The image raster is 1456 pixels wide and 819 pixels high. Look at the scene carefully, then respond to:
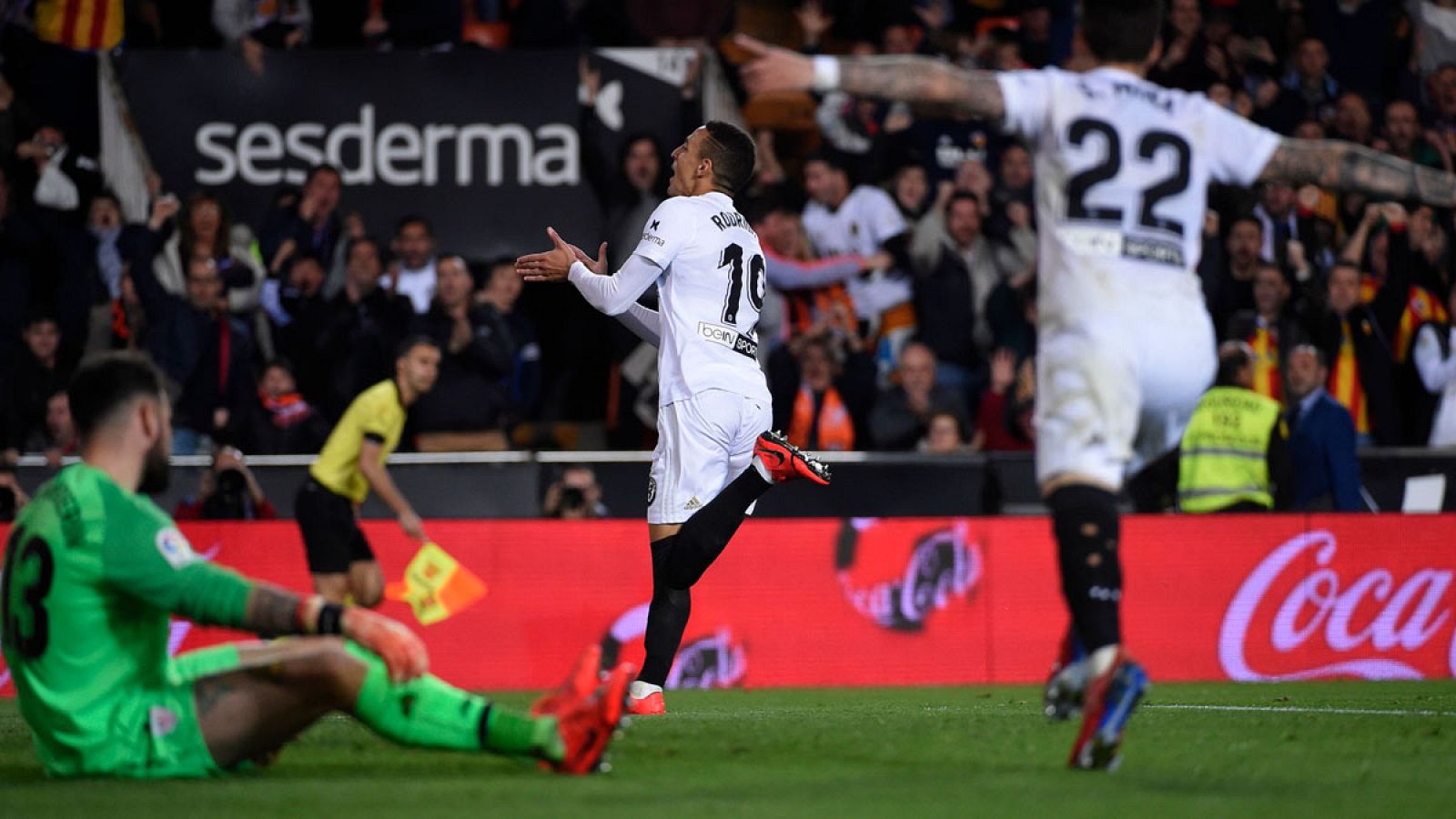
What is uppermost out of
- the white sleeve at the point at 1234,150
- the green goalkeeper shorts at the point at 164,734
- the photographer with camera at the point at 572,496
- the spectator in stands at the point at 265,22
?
the spectator in stands at the point at 265,22

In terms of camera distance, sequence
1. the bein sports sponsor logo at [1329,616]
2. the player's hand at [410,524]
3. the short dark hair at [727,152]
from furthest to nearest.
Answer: the bein sports sponsor logo at [1329,616]
the player's hand at [410,524]
the short dark hair at [727,152]

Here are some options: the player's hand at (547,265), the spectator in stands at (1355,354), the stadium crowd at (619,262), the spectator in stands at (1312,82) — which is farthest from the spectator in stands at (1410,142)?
the player's hand at (547,265)

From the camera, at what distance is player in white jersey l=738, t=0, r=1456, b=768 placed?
19.2ft

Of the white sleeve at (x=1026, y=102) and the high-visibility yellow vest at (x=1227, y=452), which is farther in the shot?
the high-visibility yellow vest at (x=1227, y=452)

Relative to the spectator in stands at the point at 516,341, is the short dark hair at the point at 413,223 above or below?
above

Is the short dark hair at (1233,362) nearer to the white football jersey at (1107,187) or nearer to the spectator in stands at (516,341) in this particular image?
the spectator in stands at (516,341)

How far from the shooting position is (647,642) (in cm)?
831

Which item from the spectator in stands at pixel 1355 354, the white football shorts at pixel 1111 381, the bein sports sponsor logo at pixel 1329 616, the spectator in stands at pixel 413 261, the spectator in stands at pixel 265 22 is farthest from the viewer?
the spectator in stands at pixel 265 22

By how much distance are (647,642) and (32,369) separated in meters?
7.53

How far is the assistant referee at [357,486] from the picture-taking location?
12531 millimetres

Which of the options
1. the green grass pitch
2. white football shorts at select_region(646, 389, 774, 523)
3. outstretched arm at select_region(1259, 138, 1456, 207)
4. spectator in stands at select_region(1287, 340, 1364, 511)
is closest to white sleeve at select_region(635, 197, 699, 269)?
white football shorts at select_region(646, 389, 774, 523)

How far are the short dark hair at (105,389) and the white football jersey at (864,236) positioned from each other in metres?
9.74

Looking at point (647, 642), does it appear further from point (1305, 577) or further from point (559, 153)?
point (559, 153)

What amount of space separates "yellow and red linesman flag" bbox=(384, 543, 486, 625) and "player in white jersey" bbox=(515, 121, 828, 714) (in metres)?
4.42
